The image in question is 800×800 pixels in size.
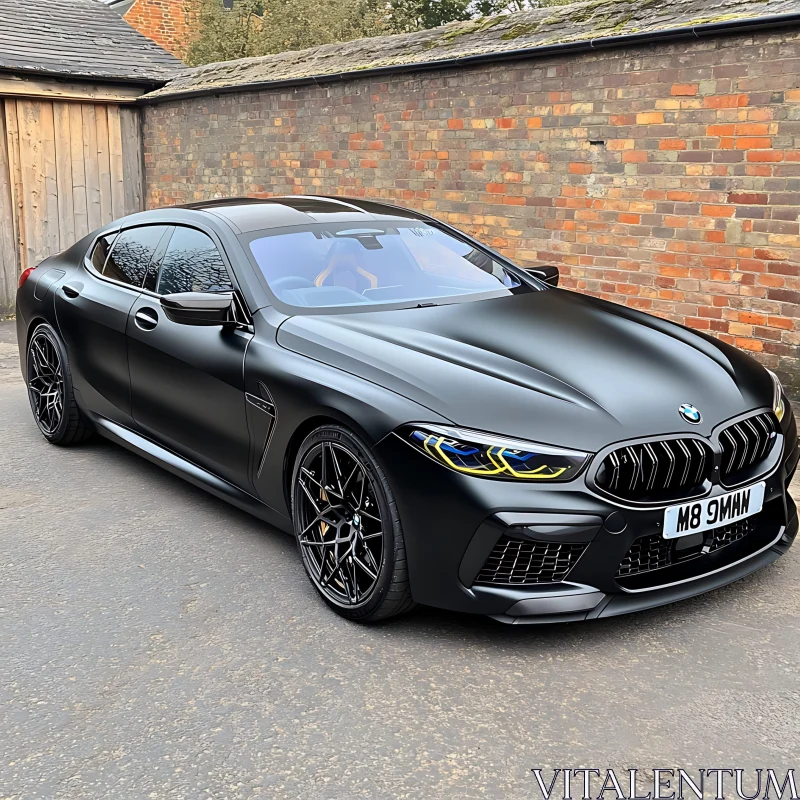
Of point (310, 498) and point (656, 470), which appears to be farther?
point (310, 498)

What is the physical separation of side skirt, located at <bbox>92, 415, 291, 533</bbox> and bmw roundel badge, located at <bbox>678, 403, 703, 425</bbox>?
1.64m

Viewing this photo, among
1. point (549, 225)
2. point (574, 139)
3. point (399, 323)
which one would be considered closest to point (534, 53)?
point (574, 139)

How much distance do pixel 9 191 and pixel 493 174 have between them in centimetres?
629

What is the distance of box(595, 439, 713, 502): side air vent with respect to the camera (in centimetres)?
306

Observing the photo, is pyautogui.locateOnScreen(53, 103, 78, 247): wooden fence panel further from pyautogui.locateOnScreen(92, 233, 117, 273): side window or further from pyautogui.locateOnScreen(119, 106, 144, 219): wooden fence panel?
pyautogui.locateOnScreen(92, 233, 117, 273): side window

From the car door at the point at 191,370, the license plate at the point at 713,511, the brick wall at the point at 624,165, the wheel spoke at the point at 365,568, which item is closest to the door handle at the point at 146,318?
the car door at the point at 191,370

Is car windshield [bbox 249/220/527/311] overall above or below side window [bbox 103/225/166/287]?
above

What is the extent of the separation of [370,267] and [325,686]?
2.05 m

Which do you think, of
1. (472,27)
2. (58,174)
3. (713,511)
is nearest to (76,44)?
(58,174)

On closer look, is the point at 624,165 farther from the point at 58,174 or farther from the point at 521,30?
the point at 58,174

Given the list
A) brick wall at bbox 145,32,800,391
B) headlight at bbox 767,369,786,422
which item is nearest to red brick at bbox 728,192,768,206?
brick wall at bbox 145,32,800,391

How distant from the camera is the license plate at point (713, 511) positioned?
3.13 metres

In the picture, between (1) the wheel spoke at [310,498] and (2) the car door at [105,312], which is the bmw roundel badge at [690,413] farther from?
(2) the car door at [105,312]

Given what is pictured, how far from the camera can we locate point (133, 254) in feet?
16.7
